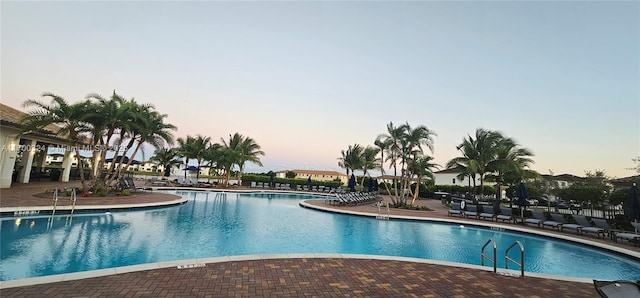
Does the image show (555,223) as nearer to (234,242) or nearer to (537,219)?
(537,219)

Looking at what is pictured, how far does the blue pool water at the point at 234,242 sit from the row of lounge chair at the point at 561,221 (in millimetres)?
1791

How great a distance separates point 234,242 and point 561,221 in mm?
15067

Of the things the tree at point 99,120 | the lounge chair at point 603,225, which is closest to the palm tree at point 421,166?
the lounge chair at point 603,225

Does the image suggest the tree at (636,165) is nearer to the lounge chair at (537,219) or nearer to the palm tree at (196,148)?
the lounge chair at (537,219)

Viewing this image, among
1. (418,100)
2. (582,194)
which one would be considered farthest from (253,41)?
(582,194)

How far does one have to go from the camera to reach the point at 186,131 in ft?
116

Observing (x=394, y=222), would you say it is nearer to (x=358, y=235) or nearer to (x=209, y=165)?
(x=358, y=235)

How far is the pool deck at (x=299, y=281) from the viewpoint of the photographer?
4.14 meters

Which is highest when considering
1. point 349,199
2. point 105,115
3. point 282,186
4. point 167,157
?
point 105,115

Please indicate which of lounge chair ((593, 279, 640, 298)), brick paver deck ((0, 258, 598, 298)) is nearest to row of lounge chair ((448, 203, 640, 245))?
brick paver deck ((0, 258, 598, 298))

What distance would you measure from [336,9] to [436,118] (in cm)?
1325

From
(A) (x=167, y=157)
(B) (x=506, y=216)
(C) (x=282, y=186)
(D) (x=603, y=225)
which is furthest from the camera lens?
(A) (x=167, y=157)

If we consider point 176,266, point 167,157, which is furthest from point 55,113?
point 167,157

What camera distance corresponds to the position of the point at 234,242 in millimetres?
9109
